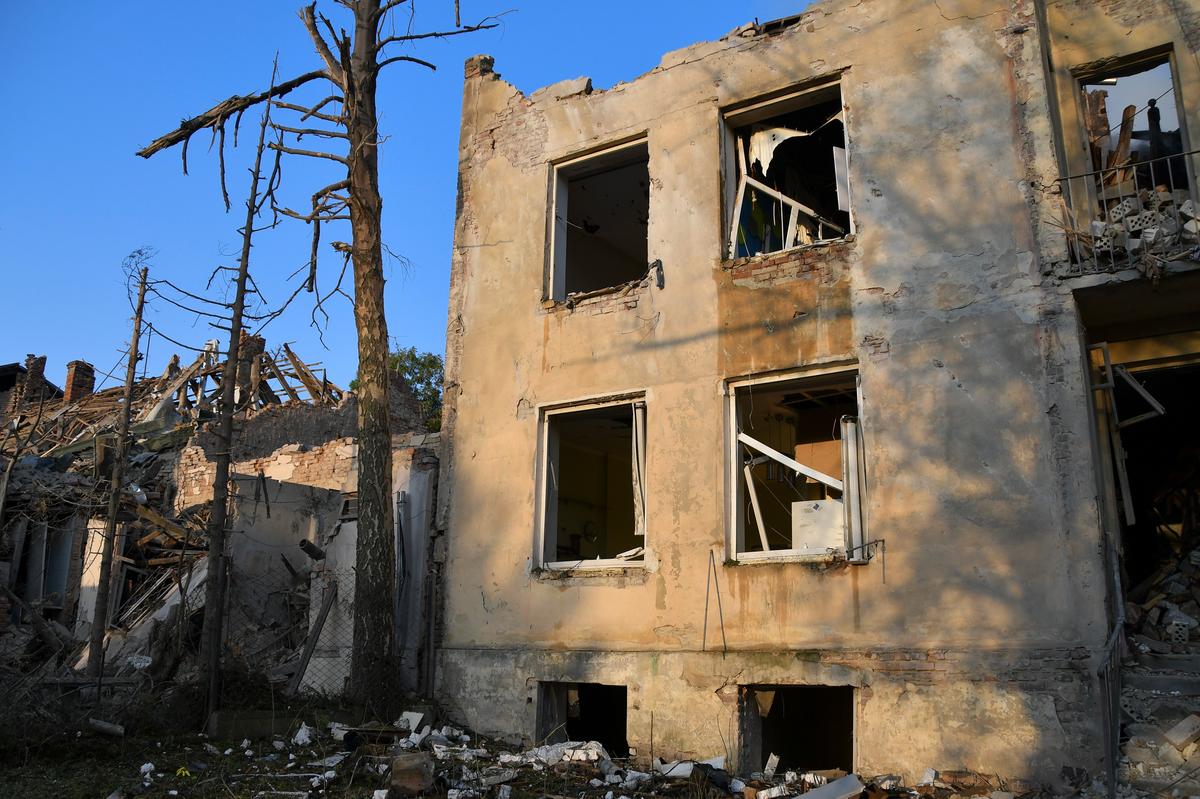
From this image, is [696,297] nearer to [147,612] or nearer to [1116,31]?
[1116,31]

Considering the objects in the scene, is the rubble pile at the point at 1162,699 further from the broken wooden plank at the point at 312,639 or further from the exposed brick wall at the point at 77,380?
the exposed brick wall at the point at 77,380

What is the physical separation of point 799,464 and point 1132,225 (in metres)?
3.27

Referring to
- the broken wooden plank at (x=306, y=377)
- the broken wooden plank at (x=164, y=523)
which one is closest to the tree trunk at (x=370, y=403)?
the broken wooden plank at (x=164, y=523)

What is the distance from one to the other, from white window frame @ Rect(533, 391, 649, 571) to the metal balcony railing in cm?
410

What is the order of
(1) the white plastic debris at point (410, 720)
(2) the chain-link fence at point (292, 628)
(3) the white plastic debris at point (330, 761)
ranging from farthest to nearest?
(2) the chain-link fence at point (292, 628) → (1) the white plastic debris at point (410, 720) → (3) the white plastic debris at point (330, 761)

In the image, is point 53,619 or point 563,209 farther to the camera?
point 53,619

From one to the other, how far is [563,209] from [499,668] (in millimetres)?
5167

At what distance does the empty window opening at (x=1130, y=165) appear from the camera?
24.4ft

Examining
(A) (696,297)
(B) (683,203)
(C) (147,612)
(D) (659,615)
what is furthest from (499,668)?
(C) (147,612)

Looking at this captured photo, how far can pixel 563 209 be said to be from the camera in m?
11.0

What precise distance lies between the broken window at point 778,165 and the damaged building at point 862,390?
40mm

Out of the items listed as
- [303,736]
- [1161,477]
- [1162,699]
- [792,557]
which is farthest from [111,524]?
[1161,477]

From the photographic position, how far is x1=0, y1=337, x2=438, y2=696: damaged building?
1069cm

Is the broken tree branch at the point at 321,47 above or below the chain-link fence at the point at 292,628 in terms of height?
above
